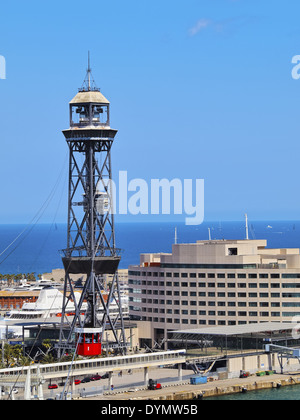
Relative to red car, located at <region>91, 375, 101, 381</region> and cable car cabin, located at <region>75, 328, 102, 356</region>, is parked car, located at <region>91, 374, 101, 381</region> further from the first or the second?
cable car cabin, located at <region>75, 328, 102, 356</region>

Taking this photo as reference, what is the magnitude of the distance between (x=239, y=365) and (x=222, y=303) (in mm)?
19694

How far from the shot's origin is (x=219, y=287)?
119 m

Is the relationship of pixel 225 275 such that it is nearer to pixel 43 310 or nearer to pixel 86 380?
pixel 86 380

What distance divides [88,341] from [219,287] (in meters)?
20.5

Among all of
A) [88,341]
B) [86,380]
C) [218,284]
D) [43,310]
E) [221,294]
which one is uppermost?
[218,284]

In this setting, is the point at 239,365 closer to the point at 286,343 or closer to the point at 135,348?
the point at 286,343

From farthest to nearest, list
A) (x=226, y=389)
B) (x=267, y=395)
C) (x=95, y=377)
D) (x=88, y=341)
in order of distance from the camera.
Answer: (x=88, y=341), (x=95, y=377), (x=226, y=389), (x=267, y=395)

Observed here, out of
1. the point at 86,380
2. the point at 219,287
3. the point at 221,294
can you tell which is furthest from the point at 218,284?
the point at 86,380

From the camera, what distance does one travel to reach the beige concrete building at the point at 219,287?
117 m

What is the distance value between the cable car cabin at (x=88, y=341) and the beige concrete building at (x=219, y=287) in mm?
17641

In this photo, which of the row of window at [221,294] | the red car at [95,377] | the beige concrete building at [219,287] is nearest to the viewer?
the red car at [95,377]

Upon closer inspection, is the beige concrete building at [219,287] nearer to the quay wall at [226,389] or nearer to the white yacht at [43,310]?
the white yacht at [43,310]

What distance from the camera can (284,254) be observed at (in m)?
121

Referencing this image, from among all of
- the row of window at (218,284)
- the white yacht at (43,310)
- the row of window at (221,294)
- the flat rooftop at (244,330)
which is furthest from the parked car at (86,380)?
the white yacht at (43,310)
